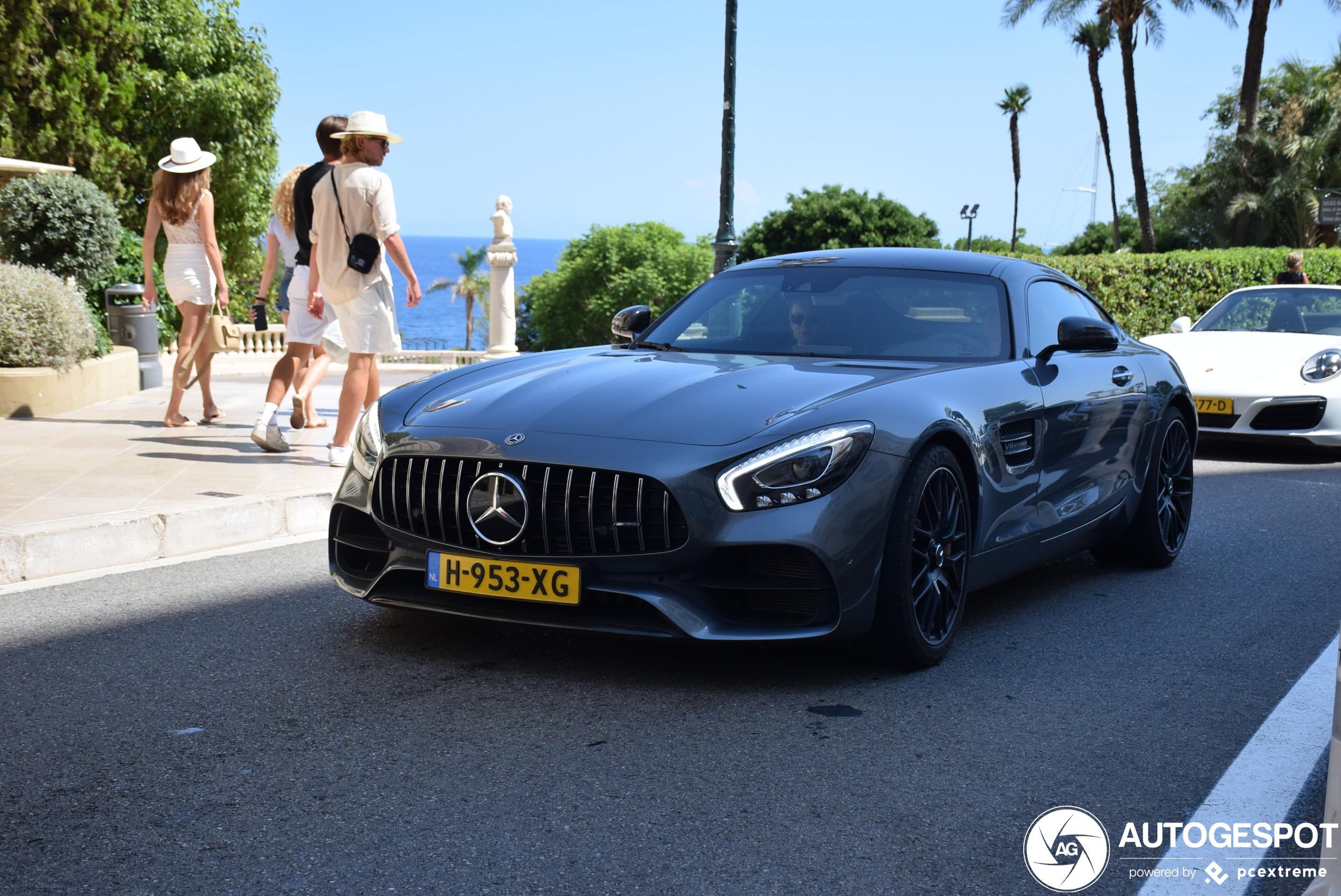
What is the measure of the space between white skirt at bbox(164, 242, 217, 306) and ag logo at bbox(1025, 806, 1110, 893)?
7424mm

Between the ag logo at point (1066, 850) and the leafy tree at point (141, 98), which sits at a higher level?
the leafy tree at point (141, 98)

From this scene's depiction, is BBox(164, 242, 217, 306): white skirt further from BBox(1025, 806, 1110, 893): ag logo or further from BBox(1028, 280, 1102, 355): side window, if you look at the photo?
BBox(1025, 806, 1110, 893): ag logo

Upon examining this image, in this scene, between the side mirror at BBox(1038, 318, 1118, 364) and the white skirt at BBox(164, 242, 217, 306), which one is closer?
the side mirror at BBox(1038, 318, 1118, 364)

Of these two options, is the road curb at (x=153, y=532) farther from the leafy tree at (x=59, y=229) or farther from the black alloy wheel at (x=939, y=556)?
the leafy tree at (x=59, y=229)

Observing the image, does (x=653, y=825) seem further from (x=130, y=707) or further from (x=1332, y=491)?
(x=1332, y=491)

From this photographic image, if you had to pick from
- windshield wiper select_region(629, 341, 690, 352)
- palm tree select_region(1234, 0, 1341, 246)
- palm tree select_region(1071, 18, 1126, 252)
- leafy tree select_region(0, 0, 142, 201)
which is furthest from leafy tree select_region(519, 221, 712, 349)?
windshield wiper select_region(629, 341, 690, 352)

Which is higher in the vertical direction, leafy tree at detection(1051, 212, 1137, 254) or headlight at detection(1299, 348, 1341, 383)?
leafy tree at detection(1051, 212, 1137, 254)

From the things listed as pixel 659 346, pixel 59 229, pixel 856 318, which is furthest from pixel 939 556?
pixel 59 229

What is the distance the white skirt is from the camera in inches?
346

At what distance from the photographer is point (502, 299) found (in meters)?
20.5

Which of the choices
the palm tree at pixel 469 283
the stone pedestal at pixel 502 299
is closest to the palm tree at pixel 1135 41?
the stone pedestal at pixel 502 299

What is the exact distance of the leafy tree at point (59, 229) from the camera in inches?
575

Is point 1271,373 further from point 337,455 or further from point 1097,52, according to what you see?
point 1097,52

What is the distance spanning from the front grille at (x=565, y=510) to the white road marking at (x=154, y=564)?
2125 mm
